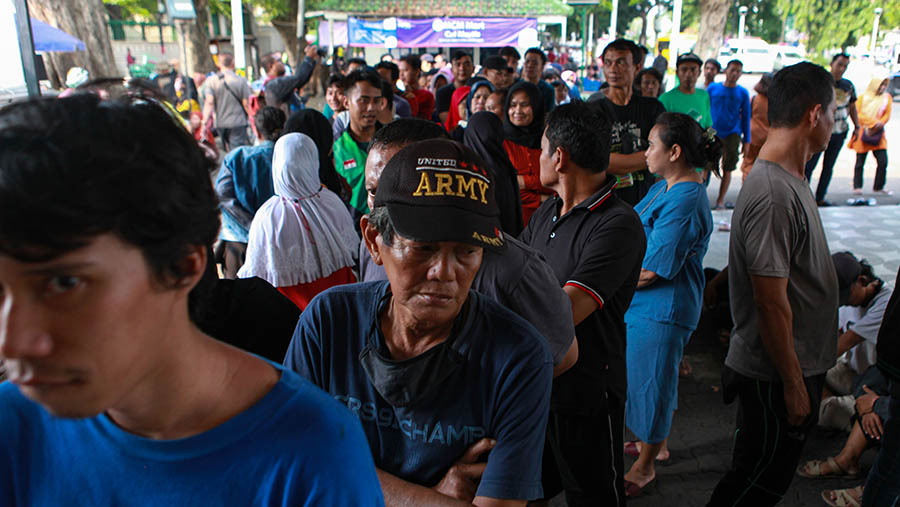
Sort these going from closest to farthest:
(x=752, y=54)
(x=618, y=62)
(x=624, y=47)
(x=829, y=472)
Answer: (x=829, y=472) → (x=618, y=62) → (x=624, y=47) → (x=752, y=54)

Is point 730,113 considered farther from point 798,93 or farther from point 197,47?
point 197,47

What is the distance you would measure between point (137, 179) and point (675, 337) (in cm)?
278

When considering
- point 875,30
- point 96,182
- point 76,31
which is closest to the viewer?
point 96,182

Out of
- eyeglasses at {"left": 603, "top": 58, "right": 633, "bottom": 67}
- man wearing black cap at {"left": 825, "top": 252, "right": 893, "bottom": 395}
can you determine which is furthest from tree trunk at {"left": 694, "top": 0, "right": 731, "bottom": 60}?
man wearing black cap at {"left": 825, "top": 252, "right": 893, "bottom": 395}

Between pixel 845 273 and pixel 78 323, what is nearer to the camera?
pixel 78 323

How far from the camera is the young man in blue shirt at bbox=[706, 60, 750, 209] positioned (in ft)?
27.5

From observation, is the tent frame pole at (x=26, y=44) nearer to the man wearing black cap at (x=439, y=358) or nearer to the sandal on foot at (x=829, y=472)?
the man wearing black cap at (x=439, y=358)

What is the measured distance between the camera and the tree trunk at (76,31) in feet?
32.7

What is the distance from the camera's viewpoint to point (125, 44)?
37.8 metres

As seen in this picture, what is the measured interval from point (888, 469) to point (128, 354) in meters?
2.78

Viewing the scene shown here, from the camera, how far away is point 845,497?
304 centimetres

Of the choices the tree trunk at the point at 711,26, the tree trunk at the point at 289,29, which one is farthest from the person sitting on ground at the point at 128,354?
the tree trunk at the point at 289,29

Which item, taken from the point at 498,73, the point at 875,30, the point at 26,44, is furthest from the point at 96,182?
the point at 875,30

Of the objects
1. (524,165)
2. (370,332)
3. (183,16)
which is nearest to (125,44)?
(183,16)
